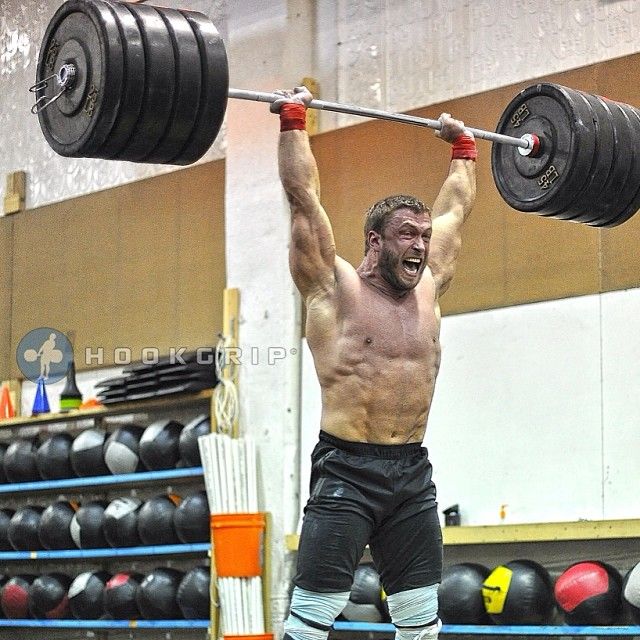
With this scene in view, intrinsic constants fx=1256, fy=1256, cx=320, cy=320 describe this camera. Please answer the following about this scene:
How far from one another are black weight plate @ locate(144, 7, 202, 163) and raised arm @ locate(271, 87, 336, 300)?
234mm

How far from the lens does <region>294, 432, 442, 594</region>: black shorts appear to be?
11.2 feet

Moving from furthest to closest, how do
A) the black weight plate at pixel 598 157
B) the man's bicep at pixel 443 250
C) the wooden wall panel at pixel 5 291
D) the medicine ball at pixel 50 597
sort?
1. the wooden wall panel at pixel 5 291
2. the medicine ball at pixel 50 597
3. the black weight plate at pixel 598 157
4. the man's bicep at pixel 443 250

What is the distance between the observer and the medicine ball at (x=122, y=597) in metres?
6.95

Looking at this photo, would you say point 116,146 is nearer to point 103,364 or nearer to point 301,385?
point 301,385

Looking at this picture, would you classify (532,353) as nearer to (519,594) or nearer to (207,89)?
(519,594)

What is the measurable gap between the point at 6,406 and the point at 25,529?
1.15 metres

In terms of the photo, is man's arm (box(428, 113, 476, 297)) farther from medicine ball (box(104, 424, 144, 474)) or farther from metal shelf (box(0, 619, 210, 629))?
medicine ball (box(104, 424, 144, 474))

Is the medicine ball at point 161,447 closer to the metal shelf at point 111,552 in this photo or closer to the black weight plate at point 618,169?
the metal shelf at point 111,552

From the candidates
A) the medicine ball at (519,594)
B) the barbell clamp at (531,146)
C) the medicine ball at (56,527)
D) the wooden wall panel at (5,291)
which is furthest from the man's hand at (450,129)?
the wooden wall panel at (5,291)

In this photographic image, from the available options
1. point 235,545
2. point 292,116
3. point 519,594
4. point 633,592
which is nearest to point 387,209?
point 292,116

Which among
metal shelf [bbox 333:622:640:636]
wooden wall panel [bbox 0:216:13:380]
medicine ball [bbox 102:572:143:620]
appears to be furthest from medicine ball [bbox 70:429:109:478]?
metal shelf [bbox 333:622:640:636]

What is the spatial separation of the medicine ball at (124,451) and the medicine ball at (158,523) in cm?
27

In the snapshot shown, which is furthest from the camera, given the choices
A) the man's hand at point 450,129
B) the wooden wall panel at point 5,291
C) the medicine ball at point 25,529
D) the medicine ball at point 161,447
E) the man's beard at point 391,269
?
the wooden wall panel at point 5,291

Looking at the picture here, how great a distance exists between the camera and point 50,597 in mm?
7383
